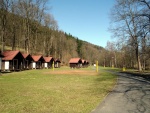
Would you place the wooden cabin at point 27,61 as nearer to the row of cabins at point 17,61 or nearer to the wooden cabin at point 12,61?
the row of cabins at point 17,61

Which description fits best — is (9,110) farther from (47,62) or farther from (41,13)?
(47,62)

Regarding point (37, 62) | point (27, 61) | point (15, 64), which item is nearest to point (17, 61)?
point (15, 64)

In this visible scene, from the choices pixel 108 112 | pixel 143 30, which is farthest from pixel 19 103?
pixel 143 30

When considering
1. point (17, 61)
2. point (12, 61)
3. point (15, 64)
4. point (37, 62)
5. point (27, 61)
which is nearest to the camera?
point (12, 61)

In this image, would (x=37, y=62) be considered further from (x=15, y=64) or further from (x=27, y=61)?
(x=15, y=64)

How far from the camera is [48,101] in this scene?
9164 millimetres

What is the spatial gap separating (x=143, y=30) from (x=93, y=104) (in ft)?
57.5

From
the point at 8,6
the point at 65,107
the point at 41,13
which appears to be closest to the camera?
the point at 65,107

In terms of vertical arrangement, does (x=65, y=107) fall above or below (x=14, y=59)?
below

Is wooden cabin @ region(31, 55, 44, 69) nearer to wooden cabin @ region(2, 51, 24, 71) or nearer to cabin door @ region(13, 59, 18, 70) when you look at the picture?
wooden cabin @ region(2, 51, 24, 71)

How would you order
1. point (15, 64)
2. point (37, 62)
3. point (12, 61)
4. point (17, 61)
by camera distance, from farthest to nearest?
1. point (37, 62)
2. point (17, 61)
3. point (15, 64)
4. point (12, 61)

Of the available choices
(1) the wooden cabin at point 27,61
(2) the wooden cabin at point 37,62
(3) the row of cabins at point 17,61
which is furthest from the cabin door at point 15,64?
(2) the wooden cabin at point 37,62

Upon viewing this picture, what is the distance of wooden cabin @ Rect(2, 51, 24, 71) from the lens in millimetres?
38781

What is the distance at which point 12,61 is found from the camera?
40.1 m
